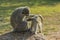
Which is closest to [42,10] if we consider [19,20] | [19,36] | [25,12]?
[25,12]

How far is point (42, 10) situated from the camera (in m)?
13.7

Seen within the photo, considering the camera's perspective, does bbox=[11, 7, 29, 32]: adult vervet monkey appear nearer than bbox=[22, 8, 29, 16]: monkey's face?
Yes

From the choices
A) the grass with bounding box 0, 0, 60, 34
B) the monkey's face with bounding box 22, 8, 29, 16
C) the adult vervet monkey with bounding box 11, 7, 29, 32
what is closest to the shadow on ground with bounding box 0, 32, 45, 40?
the adult vervet monkey with bounding box 11, 7, 29, 32

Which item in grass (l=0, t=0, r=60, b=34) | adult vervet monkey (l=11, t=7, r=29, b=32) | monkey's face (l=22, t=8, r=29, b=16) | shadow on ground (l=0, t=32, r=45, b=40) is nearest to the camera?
shadow on ground (l=0, t=32, r=45, b=40)

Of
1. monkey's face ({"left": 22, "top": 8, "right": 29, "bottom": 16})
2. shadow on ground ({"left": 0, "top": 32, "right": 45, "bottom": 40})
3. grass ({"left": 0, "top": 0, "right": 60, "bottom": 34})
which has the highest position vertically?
monkey's face ({"left": 22, "top": 8, "right": 29, "bottom": 16})

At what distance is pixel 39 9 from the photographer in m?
14.0

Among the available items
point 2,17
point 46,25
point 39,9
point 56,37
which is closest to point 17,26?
point 56,37

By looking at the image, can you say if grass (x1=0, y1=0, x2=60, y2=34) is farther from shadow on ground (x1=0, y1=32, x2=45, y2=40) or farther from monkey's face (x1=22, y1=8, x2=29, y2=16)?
shadow on ground (x1=0, y1=32, x2=45, y2=40)

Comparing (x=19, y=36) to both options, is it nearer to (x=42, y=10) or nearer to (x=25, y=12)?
(x=25, y=12)

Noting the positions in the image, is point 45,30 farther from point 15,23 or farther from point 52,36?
point 15,23

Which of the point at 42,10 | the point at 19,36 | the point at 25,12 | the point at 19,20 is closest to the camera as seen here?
the point at 19,36

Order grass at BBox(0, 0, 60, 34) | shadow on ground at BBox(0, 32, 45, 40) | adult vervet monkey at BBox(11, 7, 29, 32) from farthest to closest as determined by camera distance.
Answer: grass at BBox(0, 0, 60, 34), adult vervet monkey at BBox(11, 7, 29, 32), shadow on ground at BBox(0, 32, 45, 40)

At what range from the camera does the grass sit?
10383 millimetres

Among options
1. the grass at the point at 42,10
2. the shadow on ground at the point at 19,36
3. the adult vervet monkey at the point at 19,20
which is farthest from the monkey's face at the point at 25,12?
the grass at the point at 42,10
